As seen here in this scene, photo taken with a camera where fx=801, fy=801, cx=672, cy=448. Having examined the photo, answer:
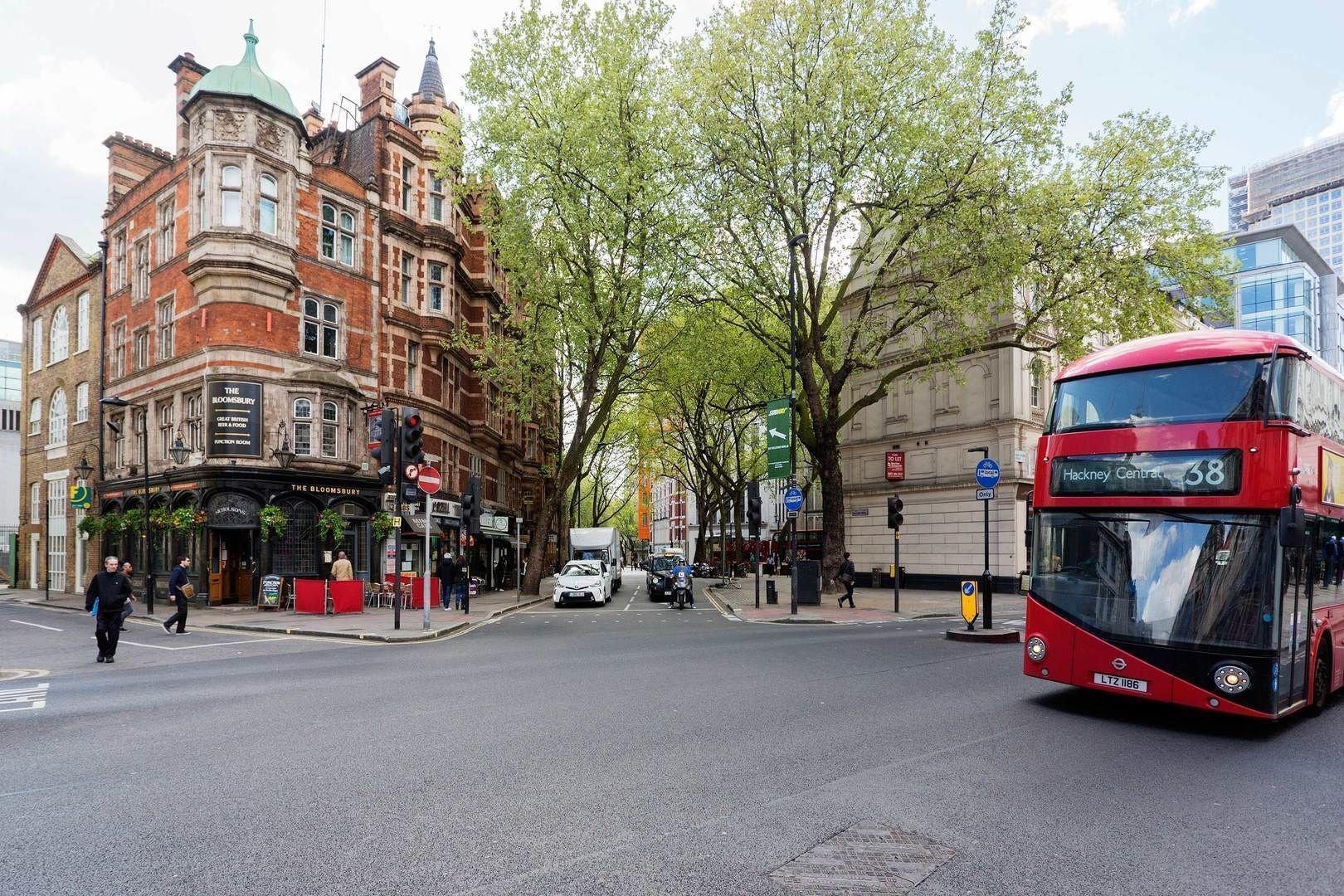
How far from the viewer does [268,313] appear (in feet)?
81.1

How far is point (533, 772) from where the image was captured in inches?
239

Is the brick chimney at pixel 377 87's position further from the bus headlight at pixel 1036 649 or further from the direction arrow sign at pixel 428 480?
the bus headlight at pixel 1036 649

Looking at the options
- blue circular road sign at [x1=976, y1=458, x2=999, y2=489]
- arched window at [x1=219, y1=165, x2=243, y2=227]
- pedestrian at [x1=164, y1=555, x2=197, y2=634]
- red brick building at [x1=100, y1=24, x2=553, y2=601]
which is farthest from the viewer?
arched window at [x1=219, y1=165, x2=243, y2=227]

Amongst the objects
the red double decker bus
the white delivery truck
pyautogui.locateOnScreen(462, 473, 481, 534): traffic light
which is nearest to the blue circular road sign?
the red double decker bus

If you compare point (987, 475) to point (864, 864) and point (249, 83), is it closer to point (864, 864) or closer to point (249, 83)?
point (864, 864)

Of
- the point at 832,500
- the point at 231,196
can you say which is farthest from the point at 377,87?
the point at 832,500

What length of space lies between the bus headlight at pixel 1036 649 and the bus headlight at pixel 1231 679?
1.61 meters

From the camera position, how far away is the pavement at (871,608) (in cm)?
2122

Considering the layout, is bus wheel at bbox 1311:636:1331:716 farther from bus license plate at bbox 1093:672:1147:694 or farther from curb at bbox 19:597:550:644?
curb at bbox 19:597:550:644

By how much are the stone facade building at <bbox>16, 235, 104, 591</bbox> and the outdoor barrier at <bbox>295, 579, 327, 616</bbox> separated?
1408 cm

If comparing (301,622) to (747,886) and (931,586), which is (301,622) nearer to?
(747,886)

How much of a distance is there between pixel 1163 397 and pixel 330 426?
2398 centimetres

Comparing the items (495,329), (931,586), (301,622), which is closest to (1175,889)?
(301,622)

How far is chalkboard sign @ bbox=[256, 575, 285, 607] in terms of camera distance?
22484mm
